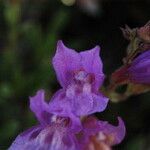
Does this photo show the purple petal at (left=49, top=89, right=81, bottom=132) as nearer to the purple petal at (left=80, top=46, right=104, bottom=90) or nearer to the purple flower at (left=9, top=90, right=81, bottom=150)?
the purple flower at (left=9, top=90, right=81, bottom=150)

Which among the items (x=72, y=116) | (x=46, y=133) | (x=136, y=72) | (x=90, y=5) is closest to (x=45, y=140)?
(x=46, y=133)

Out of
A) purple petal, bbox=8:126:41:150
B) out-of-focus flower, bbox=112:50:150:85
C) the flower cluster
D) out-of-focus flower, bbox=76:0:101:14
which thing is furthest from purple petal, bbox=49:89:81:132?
out-of-focus flower, bbox=76:0:101:14

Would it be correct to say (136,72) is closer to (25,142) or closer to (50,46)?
(25,142)

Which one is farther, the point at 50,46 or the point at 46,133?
the point at 50,46

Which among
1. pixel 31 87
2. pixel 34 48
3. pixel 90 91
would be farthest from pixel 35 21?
pixel 90 91

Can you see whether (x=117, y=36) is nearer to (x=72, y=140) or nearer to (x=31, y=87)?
(x=31, y=87)

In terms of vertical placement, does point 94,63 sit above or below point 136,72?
above

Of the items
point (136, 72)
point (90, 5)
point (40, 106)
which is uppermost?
point (40, 106)
